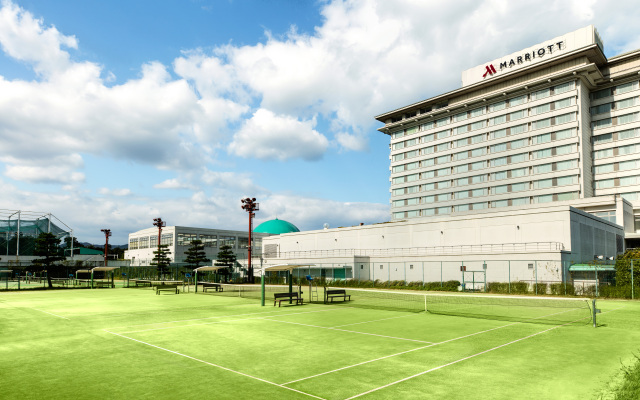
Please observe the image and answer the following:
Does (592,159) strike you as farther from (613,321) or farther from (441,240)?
(613,321)

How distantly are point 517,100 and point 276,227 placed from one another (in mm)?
68442

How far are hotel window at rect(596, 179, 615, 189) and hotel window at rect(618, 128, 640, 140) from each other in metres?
7.95

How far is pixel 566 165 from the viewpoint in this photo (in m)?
80.0

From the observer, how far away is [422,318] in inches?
919

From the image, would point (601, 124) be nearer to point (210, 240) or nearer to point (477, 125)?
point (477, 125)

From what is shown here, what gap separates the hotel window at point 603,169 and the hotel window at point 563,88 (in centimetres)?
1560

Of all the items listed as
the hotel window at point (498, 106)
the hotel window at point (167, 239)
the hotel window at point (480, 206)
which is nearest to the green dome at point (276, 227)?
the hotel window at point (167, 239)

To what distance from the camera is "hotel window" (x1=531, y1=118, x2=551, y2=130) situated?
82.9 metres

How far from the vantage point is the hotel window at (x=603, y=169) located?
8062 centimetres

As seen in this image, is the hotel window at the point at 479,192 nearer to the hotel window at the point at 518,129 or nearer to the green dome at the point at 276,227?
the hotel window at the point at 518,129

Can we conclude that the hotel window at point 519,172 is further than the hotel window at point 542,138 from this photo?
Yes

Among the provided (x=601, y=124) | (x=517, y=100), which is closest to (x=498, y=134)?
(x=517, y=100)

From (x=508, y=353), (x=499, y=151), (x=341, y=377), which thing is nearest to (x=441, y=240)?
(x=499, y=151)

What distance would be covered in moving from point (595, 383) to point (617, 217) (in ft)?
236
